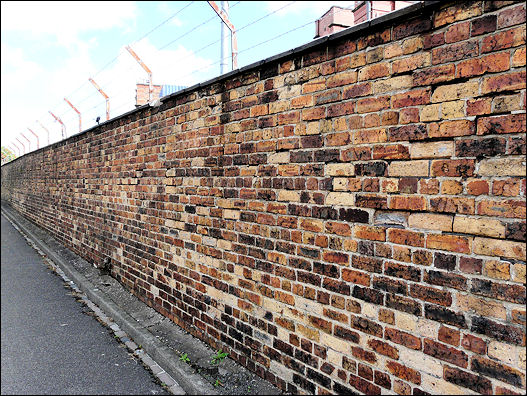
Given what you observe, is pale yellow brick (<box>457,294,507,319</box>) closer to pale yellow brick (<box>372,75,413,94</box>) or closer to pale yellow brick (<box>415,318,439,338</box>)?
pale yellow brick (<box>415,318,439,338</box>)

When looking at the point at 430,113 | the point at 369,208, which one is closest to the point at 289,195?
the point at 369,208

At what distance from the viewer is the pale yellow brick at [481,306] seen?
148 centimetres

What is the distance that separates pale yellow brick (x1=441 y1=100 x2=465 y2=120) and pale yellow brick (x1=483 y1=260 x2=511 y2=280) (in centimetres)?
67

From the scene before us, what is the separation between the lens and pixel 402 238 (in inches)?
70.8

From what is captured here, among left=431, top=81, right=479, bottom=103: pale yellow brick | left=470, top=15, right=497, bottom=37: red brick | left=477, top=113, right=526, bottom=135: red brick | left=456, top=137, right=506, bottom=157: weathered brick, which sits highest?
left=470, top=15, right=497, bottom=37: red brick

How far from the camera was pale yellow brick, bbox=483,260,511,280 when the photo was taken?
1.46 metres

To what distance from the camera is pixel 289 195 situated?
239cm

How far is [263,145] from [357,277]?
1.16 metres

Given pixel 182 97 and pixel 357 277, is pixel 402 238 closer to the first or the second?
pixel 357 277

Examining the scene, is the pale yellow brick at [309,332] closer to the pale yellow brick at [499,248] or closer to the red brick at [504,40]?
the pale yellow brick at [499,248]

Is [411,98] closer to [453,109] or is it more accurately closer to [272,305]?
[453,109]

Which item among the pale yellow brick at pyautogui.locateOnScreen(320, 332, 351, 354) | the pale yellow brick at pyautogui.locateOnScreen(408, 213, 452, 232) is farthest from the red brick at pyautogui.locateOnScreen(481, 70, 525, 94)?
the pale yellow brick at pyautogui.locateOnScreen(320, 332, 351, 354)

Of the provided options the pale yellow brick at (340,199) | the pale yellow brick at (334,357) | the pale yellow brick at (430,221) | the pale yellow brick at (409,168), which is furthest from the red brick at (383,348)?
the pale yellow brick at (409,168)

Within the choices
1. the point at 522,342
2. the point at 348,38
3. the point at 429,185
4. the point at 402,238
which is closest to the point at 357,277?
the point at 402,238
